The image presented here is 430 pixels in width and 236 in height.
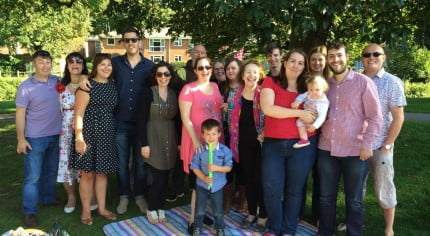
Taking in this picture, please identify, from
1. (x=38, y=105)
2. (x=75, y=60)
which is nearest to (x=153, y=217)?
(x=38, y=105)

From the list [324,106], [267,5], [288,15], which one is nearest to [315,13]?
[288,15]

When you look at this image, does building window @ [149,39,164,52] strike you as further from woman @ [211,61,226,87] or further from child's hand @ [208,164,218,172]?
child's hand @ [208,164,218,172]

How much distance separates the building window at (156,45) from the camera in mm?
53094

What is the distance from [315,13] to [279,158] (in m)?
1.77

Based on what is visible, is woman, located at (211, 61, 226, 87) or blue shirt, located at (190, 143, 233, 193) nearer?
blue shirt, located at (190, 143, 233, 193)

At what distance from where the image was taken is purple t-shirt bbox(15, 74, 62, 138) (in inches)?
→ 183

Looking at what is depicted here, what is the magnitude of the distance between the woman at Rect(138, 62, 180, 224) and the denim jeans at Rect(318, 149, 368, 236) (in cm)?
177

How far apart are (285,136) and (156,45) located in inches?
2018

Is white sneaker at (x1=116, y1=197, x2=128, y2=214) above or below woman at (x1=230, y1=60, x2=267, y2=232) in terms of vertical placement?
below

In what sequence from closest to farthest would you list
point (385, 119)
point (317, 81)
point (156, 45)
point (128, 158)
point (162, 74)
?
1. point (317, 81)
2. point (385, 119)
3. point (162, 74)
4. point (128, 158)
5. point (156, 45)

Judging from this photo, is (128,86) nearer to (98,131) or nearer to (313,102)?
(98,131)

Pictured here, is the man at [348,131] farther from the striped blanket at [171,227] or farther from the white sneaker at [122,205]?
the white sneaker at [122,205]

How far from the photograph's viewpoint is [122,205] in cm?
516

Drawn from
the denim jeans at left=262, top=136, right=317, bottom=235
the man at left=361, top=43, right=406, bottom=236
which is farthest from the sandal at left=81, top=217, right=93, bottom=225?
the man at left=361, top=43, right=406, bottom=236
